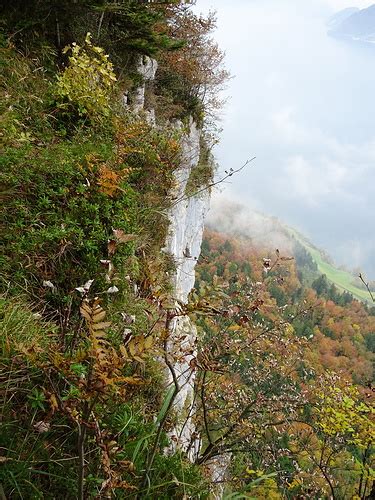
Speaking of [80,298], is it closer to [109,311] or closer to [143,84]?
[109,311]

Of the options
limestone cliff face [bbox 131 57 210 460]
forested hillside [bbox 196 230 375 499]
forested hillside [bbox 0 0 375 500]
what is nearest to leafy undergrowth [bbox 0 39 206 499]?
forested hillside [bbox 0 0 375 500]

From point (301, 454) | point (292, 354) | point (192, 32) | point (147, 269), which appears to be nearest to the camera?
point (147, 269)

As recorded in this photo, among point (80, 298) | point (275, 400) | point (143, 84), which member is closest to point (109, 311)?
point (80, 298)

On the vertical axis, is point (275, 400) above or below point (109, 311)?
below

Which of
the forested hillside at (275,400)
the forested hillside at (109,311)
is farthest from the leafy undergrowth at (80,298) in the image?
the forested hillside at (275,400)

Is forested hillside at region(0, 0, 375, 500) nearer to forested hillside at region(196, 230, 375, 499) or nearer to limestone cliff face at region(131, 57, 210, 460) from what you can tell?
forested hillside at region(196, 230, 375, 499)

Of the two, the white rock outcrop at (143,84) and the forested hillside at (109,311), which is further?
the white rock outcrop at (143,84)

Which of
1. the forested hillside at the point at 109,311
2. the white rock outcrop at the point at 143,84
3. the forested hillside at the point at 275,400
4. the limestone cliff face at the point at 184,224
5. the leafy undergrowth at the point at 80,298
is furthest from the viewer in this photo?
the white rock outcrop at the point at 143,84

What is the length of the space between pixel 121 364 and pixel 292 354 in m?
6.58

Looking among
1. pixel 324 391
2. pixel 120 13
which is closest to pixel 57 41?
pixel 120 13

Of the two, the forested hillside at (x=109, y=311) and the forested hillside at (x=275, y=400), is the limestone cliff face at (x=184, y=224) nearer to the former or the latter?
the forested hillside at (x=109, y=311)

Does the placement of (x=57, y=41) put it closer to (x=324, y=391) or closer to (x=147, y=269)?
(x=147, y=269)

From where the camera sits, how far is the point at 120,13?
23.1 ft

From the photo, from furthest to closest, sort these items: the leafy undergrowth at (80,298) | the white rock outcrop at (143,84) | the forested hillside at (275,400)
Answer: the white rock outcrop at (143,84) → the forested hillside at (275,400) → the leafy undergrowth at (80,298)
